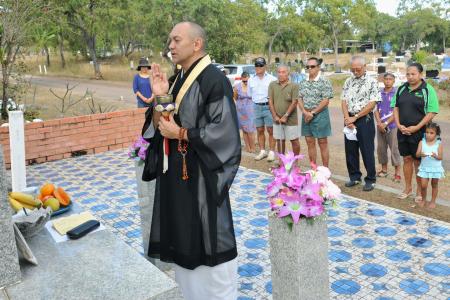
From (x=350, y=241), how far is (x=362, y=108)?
2180mm

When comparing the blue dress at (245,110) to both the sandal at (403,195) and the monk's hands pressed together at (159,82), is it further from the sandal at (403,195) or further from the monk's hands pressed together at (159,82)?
the monk's hands pressed together at (159,82)

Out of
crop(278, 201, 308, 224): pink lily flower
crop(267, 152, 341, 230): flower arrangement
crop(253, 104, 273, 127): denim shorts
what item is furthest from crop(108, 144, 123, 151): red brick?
crop(278, 201, 308, 224): pink lily flower

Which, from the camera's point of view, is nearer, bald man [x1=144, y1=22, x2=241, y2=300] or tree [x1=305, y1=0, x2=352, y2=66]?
bald man [x1=144, y1=22, x2=241, y2=300]

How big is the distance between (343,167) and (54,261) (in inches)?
239

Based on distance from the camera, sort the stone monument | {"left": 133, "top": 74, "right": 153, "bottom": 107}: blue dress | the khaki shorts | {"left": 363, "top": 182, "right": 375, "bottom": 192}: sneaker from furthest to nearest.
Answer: {"left": 133, "top": 74, "right": 153, "bottom": 107}: blue dress, the khaki shorts, {"left": 363, "top": 182, "right": 375, "bottom": 192}: sneaker, the stone monument

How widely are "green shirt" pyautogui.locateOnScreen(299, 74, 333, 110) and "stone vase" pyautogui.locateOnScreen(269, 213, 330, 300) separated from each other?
370cm

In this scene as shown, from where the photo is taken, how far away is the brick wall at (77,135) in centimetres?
845

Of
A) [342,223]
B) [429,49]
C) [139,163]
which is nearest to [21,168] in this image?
[139,163]

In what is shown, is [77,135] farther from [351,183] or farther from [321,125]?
[351,183]

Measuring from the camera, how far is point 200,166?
276cm

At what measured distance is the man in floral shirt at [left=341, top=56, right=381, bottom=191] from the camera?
6121mm

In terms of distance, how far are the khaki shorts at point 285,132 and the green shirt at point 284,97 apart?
0.08 m

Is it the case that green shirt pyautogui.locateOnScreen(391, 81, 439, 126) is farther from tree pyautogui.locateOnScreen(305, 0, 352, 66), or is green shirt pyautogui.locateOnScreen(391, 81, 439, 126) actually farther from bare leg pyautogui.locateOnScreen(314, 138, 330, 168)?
tree pyautogui.locateOnScreen(305, 0, 352, 66)

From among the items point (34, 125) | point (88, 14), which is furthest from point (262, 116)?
point (88, 14)
